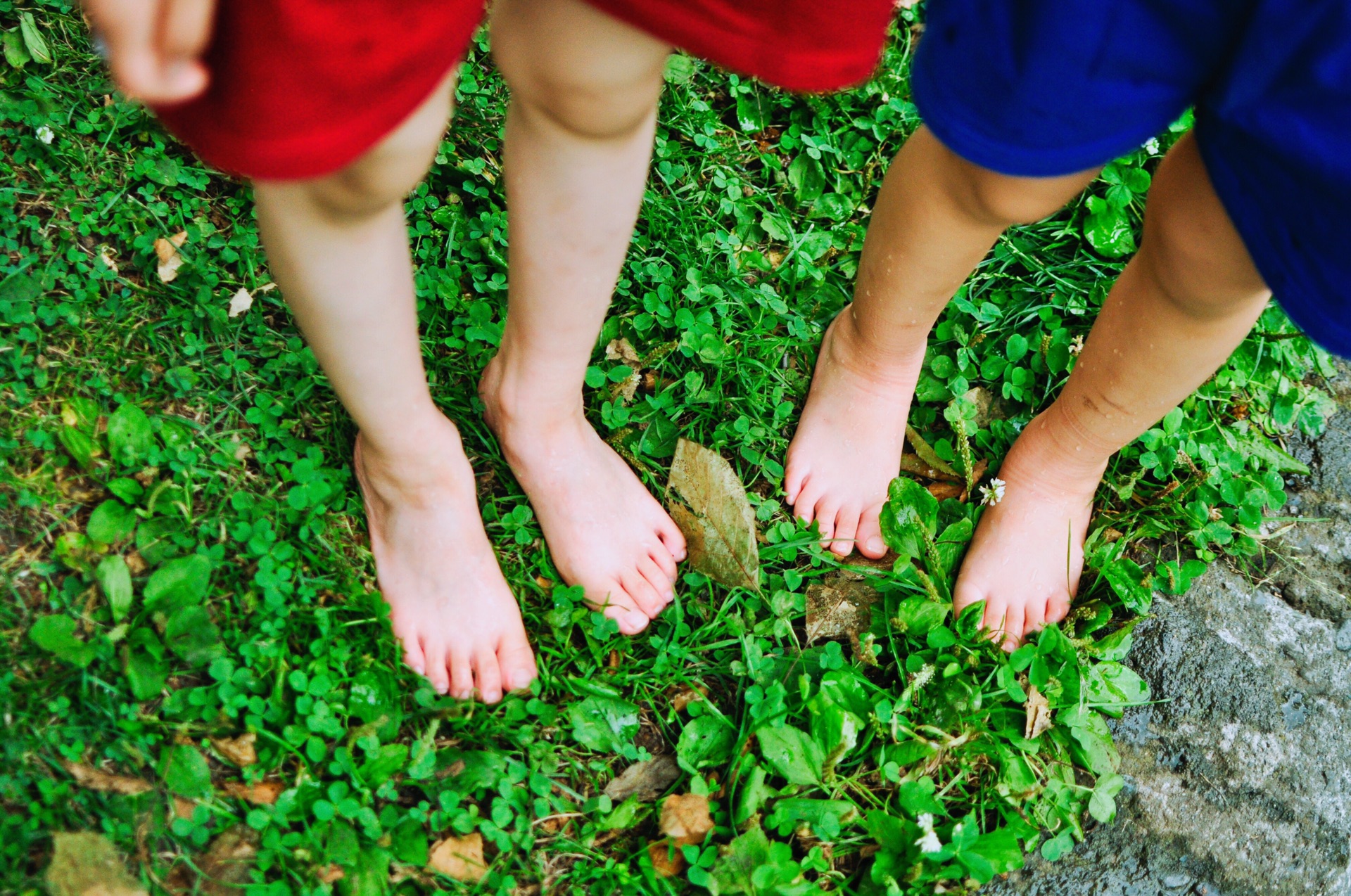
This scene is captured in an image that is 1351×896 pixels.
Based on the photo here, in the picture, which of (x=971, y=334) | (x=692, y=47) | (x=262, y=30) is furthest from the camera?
(x=971, y=334)

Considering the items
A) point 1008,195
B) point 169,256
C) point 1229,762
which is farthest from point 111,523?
point 1229,762

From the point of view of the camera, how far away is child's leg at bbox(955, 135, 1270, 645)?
1.40 m

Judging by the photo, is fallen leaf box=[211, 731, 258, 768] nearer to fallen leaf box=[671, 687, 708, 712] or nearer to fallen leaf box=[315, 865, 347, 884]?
fallen leaf box=[315, 865, 347, 884]

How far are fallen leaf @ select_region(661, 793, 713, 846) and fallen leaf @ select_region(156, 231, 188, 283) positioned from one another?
144 centimetres

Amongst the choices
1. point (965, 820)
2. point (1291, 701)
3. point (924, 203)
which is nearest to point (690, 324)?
point (924, 203)

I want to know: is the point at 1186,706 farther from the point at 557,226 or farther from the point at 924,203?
the point at 557,226

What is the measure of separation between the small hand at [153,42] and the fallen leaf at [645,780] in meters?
1.32

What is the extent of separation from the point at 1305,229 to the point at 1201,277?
256 millimetres

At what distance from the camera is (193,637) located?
5.06 feet

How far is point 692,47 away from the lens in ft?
3.75

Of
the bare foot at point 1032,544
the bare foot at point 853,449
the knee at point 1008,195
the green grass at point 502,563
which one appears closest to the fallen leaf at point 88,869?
the green grass at point 502,563

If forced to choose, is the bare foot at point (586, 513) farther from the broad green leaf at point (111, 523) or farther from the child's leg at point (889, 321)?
the broad green leaf at point (111, 523)

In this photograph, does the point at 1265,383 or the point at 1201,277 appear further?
the point at 1265,383

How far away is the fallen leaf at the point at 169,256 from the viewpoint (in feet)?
6.32
